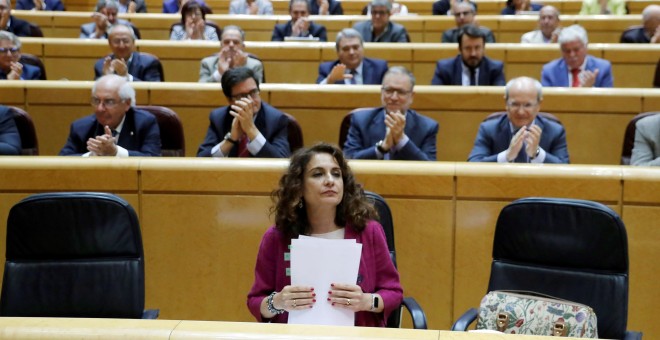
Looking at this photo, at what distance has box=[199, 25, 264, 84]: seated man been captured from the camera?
5.22 metres

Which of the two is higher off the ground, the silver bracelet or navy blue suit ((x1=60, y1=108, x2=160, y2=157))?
navy blue suit ((x1=60, y1=108, x2=160, y2=157))

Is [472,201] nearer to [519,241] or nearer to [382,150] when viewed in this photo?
[519,241]

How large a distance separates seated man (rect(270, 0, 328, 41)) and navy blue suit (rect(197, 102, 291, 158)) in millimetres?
2787

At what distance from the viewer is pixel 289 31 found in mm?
6727

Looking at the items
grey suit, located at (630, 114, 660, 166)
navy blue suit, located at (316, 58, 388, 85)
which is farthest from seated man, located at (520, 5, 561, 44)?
grey suit, located at (630, 114, 660, 166)

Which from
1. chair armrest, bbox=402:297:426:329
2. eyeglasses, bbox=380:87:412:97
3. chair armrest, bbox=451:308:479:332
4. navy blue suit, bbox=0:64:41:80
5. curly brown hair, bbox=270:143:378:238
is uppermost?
navy blue suit, bbox=0:64:41:80

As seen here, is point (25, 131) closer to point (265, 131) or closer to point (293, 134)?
point (265, 131)

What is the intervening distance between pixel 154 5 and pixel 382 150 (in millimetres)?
6098

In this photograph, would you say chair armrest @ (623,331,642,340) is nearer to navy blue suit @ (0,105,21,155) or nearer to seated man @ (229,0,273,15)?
navy blue suit @ (0,105,21,155)

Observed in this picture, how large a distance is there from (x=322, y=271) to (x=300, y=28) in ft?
14.8

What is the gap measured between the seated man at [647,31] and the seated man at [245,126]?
133 inches

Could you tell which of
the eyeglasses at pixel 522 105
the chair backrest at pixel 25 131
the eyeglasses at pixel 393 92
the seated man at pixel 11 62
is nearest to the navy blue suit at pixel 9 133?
the chair backrest at pixel 25 131

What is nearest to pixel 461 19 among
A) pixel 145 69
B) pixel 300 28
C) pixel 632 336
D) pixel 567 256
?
pixel 300 28

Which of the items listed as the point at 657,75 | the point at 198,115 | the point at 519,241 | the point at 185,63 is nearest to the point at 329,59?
the point at 185,63
